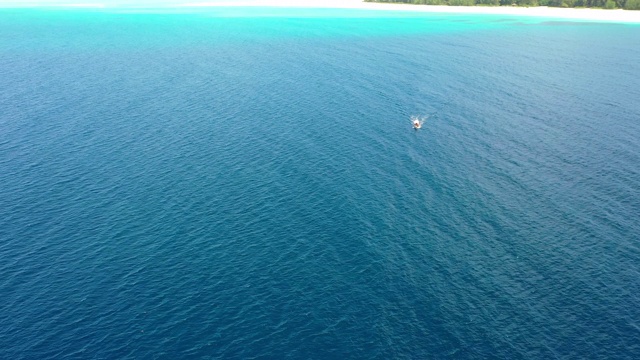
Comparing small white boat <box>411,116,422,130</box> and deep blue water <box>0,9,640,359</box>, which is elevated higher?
small white boat <box>411,116,422,130</box>

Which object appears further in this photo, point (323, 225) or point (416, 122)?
point (416, 122)

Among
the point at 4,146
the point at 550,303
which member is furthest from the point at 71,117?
the point at 550,303

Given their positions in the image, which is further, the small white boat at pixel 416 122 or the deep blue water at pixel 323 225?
the small white boat at pixel 416 122

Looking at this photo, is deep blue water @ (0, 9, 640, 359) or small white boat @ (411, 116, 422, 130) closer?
deep blue water @ (0, 9, 640, 359)

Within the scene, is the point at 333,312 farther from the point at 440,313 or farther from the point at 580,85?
the point at 580,85

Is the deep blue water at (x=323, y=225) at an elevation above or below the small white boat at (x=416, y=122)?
below

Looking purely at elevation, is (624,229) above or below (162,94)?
below

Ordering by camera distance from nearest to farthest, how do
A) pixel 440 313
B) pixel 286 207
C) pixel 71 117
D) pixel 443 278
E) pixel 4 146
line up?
pixel 440 313, pixel 443 278, pixel 286 207, pixel 4 146, pixel 71 117

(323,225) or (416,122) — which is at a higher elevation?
(416,122)
